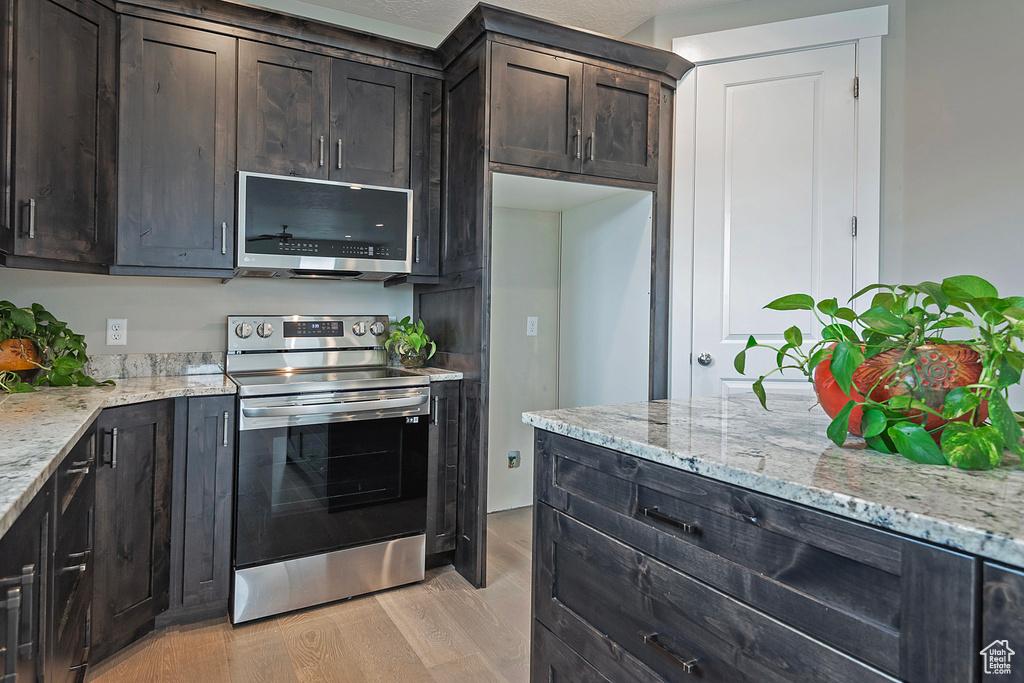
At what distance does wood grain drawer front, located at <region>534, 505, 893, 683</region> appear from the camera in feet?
2.68

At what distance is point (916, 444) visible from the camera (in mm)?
886

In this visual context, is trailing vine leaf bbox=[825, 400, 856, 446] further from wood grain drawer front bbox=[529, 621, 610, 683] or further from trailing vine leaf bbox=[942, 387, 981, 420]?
wood grain drawer front bbox=[529, 621, 610, 683]

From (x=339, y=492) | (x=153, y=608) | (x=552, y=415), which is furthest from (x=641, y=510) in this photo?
(x=153, y=608)

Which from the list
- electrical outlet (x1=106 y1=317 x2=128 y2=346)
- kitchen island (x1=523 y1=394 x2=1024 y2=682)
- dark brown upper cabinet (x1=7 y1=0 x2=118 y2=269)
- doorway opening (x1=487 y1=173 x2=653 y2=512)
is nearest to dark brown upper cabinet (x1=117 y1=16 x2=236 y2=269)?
dark brown upper cabinet (x1=7 y1=0 x2=118 y2=269)

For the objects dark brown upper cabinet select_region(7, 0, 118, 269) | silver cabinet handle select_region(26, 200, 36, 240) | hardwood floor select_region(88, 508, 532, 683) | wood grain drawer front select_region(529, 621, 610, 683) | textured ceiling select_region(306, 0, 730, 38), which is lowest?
hardwood floor select_region(88, 508, 532, 683)

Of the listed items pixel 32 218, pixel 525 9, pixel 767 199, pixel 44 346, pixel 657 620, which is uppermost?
pixel 525 9

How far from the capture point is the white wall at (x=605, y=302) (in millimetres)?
2994

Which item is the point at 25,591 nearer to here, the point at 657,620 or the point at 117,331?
the point at 657,620

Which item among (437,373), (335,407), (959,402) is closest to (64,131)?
(335,407)

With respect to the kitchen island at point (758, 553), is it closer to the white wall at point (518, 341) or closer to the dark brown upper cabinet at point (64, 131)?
the dark brown upper cabinet at point (64, 131)

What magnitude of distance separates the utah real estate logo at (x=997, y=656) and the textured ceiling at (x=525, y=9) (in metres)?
3.08

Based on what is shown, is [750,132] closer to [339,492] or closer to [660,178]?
[660,178]

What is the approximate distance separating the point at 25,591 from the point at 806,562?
1.24 m

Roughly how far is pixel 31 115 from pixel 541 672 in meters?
2.33
